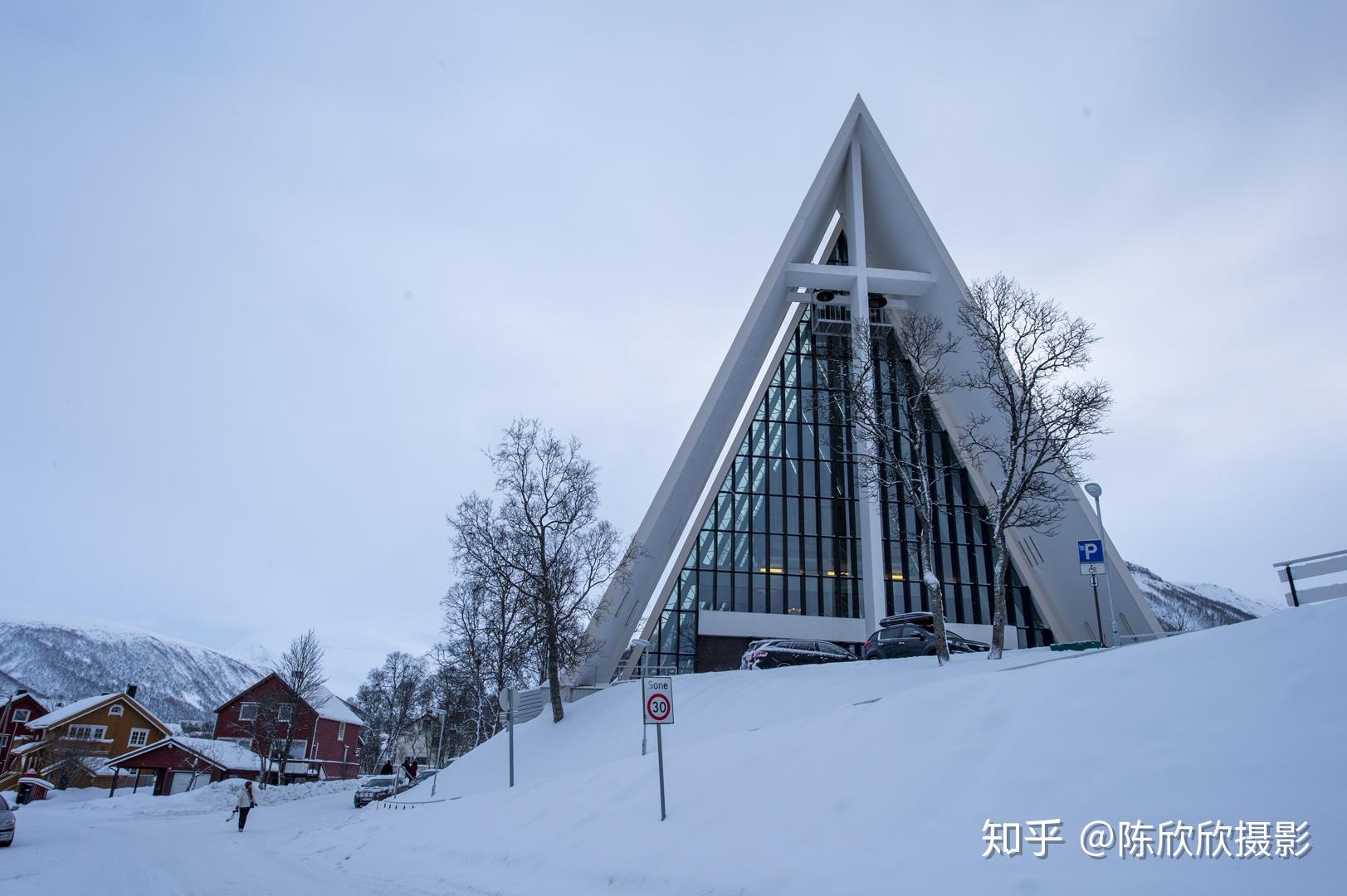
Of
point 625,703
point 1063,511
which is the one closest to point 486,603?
point 625,703

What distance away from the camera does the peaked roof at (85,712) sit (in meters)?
57.1

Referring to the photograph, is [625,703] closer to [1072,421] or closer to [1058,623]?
[1072,421]

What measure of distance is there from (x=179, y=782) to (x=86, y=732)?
401 inches

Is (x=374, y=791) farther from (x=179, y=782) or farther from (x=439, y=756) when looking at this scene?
(x=179, y=782)

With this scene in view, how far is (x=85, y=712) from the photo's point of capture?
5797 centimetres

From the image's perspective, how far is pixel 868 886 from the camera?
20.2 ft

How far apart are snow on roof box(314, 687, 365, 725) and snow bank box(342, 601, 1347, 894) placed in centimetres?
5710

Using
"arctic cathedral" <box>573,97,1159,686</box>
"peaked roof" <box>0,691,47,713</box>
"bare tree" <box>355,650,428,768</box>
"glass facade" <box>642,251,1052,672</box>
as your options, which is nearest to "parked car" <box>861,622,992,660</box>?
"arctic cathedral" <box>573,97,1159,686</box>

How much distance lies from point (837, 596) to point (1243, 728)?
3553 centimetres

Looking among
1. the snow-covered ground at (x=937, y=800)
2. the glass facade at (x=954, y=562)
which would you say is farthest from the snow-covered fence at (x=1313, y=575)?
the glass facade at (x=954, y=562)

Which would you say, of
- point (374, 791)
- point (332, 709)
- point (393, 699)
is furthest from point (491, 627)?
point (393, 699)

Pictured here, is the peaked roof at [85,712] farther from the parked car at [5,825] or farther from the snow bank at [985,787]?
the snow bank at [985,787]

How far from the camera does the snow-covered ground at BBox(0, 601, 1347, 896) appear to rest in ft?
18.4

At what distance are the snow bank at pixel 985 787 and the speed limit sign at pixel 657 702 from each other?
44.3 inches
